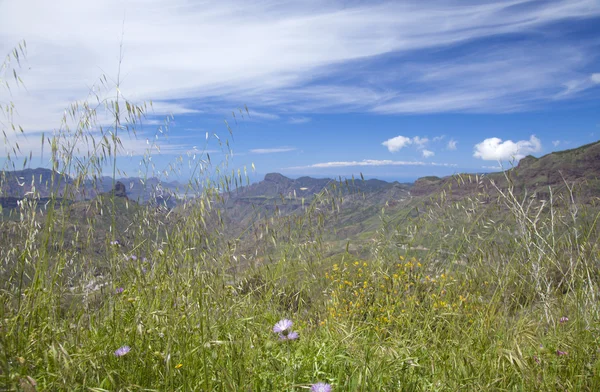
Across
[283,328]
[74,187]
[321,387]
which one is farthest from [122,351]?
[74,187]

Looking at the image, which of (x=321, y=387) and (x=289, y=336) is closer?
(x=321, y=387)

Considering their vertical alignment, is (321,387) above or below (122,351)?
below

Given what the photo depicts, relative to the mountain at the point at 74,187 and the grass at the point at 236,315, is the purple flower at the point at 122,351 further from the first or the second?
the mountain at the point at 74,187

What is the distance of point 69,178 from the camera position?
2803mm

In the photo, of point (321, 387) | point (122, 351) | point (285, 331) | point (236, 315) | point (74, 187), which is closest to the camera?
point (321, 387)

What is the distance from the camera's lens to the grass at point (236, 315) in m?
1.83

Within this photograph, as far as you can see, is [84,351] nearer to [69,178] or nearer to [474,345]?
[69,178]

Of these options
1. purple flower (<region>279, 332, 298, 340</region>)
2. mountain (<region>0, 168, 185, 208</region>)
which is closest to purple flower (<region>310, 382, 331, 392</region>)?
purple flower (<region>279, 332, 298, 340</region>)

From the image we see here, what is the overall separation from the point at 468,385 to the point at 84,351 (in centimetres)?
187

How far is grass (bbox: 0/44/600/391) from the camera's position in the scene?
1830 millimetres

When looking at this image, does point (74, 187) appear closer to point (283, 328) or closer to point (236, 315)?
point (236, 315)

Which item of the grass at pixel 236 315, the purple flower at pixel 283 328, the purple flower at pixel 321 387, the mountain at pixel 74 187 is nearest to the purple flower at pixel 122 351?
the grass at pixel 236 315

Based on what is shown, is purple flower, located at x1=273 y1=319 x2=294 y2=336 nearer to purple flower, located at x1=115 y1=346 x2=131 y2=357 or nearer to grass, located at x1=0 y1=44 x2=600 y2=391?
grass, located at x1=0 y1=44 x2=600 y2=391

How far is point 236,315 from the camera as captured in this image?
2.48 metres
